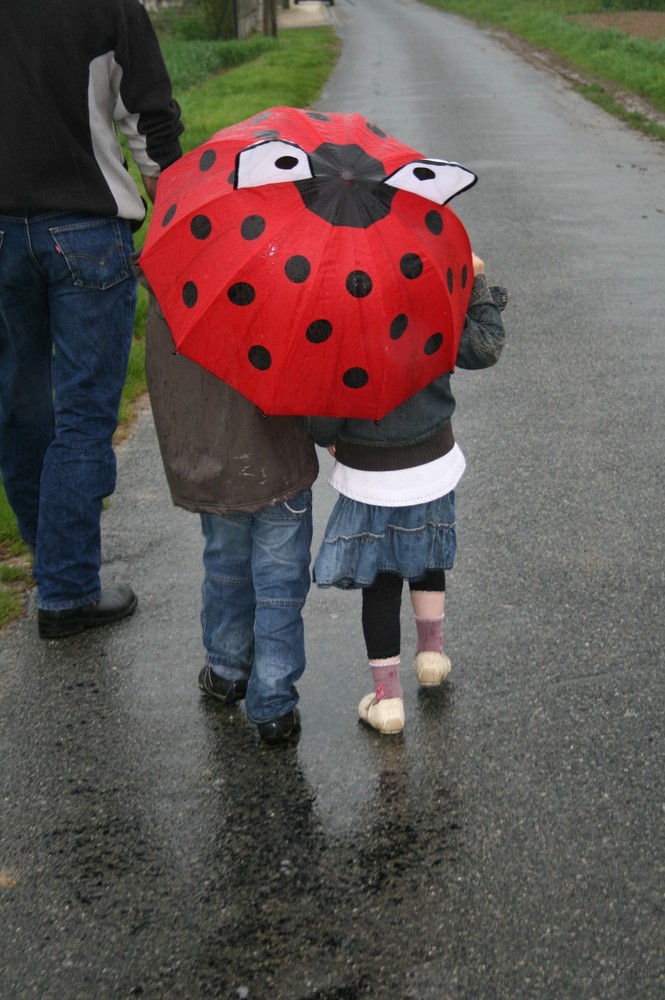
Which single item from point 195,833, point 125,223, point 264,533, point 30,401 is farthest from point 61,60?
point 195,833

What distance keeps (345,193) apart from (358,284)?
0.20 meters

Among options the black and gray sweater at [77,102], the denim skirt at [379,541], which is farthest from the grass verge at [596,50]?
the denim skirt at [379,541]

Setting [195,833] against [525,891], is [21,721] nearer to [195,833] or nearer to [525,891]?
[195,833]

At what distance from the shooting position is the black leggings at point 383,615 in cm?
326

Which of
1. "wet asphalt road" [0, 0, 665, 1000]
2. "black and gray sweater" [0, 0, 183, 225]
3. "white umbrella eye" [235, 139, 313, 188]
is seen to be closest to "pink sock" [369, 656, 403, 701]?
"wet asphalt road" [0, 0, 665, 1000]

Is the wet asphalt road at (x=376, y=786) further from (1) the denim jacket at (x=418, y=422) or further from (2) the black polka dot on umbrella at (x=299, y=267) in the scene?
(2) the black polka dot on umbrella at (x=299, y=267)

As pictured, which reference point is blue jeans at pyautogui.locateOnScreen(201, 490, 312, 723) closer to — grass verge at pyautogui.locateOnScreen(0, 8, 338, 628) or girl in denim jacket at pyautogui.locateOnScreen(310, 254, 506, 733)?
girl in denim jacket at pyautogui.locateOnScreen(310, 254, 506, 733)

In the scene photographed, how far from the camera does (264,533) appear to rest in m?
3.16

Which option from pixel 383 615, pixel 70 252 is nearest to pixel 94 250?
pixel 70 252

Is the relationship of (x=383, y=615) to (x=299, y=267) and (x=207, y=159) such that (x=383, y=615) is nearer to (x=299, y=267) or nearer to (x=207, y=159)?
(x=299, y=267)

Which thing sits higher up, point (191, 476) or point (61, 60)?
point (61, 60)

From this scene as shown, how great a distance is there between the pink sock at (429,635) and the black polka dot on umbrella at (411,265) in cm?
119

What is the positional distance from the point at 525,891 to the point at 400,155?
5.60 feet

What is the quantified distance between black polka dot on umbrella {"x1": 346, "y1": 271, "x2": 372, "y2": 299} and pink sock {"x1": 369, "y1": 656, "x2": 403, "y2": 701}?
3.86 ft
